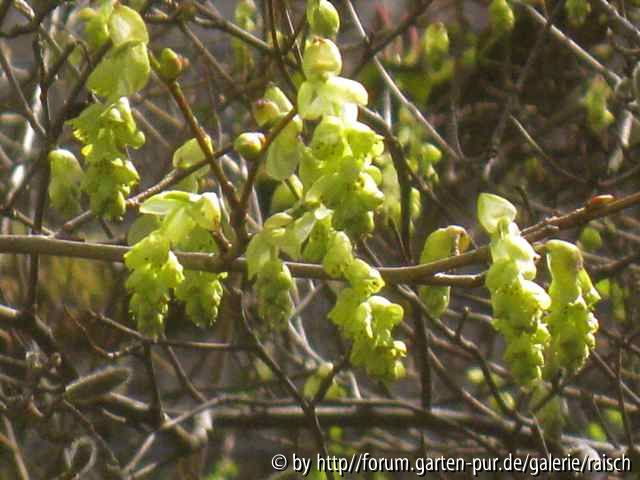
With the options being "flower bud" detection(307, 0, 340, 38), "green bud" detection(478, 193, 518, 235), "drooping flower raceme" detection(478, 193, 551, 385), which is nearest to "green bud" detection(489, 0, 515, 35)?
"flower bud" detection(307, 0, 340, 38)

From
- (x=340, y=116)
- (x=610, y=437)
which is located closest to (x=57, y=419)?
(x=610, y=437)

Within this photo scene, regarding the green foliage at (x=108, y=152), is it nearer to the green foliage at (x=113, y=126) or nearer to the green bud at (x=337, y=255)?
the green foliage at (x=113, y=126)

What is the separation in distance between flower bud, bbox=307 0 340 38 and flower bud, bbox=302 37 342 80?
254mm

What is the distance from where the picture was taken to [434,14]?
477 cm

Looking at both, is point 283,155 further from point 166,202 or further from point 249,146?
point 166,202

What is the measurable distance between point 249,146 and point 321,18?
43 cm

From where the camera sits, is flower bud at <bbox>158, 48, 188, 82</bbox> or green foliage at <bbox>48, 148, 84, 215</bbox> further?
green foliage at <bbox>48, 148, 84, 215</bbox>

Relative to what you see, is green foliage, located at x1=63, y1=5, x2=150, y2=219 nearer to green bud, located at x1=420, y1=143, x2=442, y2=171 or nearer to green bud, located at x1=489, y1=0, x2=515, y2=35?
green bud, located at x1=420, y1=143, x2=442, y2=171

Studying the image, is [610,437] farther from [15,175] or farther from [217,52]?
[217,52]

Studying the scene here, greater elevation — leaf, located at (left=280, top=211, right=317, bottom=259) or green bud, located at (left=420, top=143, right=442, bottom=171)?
leaf, located at (left=280, top=211, right=317, bottom=259)

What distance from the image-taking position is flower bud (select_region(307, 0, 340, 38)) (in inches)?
72.2

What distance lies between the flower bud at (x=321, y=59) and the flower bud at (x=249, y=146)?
0.13m

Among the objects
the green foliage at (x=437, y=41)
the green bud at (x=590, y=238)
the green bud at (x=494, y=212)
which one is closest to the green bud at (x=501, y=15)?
the green foliage at (x=437, y=41)

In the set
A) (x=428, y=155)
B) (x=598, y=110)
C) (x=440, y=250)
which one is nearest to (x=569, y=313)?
(x=440, y=250)
